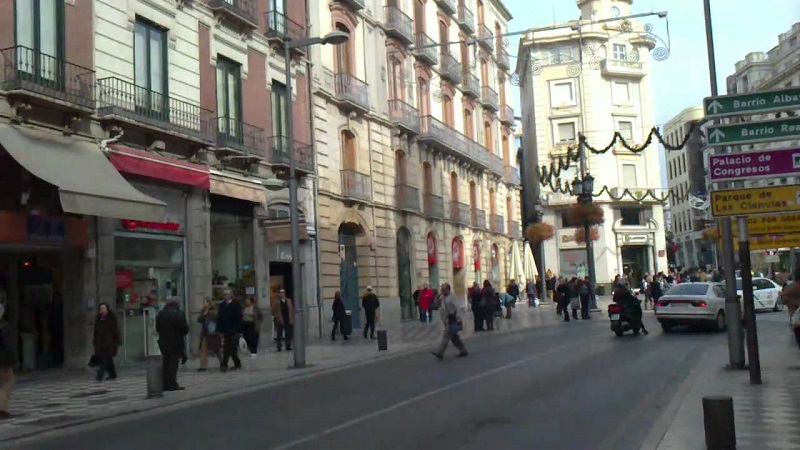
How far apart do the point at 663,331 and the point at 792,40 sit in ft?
174

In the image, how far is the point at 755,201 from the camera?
478 inches

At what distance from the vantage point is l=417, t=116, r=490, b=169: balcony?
3891 centimetres

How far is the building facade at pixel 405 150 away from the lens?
31.1 m

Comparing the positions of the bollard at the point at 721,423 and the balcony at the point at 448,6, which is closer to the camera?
the bollard at the point at 721,423

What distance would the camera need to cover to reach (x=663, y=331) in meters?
24.7

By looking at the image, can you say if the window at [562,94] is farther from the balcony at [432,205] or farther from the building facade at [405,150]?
the balcony at [432,205]

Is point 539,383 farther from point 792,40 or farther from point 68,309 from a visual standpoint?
point 792,40

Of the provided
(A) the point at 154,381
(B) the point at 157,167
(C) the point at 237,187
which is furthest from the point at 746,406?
(C) the point at 237,187

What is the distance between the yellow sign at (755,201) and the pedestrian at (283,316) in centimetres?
1324

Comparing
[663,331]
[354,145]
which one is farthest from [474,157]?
[663,331]

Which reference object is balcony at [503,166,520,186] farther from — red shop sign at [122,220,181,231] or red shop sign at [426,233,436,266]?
red shop sign at [122,220,181,231]

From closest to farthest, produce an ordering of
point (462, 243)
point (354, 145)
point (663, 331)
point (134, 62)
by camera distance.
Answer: point (134, 62) → point (663, 331) → point (354, 145) → point (462, 243)

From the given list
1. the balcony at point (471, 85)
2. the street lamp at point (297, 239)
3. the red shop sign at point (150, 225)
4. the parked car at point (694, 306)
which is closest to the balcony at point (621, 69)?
the balcony at point (471, 85)

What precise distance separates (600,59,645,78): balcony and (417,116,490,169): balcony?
19.6 meters
